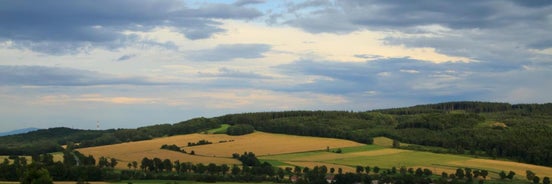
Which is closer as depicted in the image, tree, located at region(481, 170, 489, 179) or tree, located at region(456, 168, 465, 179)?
tree, located at region(456, 168, 465, 179)

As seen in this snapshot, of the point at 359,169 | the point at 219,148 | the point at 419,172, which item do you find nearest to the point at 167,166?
the point at 219,148

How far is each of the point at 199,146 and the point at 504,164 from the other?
81.6m

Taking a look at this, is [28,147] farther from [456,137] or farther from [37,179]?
[456,137]

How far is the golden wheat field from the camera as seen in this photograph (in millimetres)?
143125

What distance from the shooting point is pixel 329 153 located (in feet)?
506

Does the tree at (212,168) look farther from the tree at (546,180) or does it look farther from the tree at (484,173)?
the tree at (546,180)

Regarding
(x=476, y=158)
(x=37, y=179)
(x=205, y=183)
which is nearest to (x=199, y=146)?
(x=205, y=183)

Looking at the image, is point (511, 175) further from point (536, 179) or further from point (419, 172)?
point (419, 172)

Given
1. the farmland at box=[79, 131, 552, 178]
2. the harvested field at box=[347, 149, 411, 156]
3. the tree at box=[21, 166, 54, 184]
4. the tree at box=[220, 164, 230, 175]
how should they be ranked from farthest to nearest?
the harvested field at box=[347, 149, 411, 156] → the farmland at box=[79, 131, 552, 178] → the tree at box=[220, 164, 230, 175] → the tree at box=[21, 166, 54, 184]

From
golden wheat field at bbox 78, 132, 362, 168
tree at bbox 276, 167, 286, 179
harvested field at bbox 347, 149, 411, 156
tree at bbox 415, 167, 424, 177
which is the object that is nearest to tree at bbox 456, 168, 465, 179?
tree at bbox 415, 167, 424, 177

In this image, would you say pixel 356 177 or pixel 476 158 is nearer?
pixel 356 177

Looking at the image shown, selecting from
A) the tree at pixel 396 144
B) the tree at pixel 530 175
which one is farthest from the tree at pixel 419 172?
the tree at pixel 396 144

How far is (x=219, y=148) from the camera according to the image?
160875 mm

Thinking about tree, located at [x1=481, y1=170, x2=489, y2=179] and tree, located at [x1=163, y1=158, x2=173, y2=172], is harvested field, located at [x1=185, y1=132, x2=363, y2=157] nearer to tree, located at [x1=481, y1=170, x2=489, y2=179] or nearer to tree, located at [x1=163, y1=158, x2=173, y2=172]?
tree, located at [x1=163, y1=158, x2=173, y2=172]
